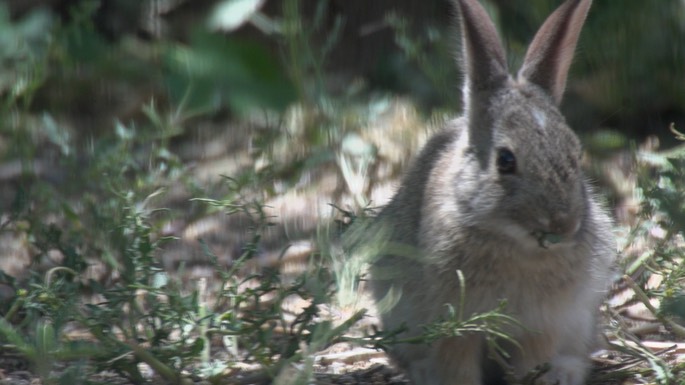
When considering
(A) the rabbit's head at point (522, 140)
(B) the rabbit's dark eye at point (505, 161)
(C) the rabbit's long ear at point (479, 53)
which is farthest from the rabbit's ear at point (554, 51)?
(B) the rabbit's dark eye at point (505, 161)

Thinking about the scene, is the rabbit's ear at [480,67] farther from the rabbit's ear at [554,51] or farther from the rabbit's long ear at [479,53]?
the rabbit's ear at [554,51]

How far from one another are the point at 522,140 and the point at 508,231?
0.28 m

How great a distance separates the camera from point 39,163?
5.80 meters

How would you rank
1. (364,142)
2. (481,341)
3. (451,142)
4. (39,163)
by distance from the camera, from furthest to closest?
1. (39,163)
2. (364,142)
3. (451,142)
4. (481,341)

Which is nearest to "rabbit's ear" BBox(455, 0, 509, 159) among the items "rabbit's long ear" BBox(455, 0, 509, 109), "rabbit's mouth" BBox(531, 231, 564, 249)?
"rabbit's long ear" BBox(455, 0, 509, 109)

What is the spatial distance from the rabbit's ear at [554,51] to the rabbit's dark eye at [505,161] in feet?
1.23

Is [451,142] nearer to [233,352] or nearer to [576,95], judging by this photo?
[233,352]

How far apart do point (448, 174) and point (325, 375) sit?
792mm

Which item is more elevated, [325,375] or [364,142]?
[364,142]

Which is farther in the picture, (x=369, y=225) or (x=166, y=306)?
(x=369, y=225)

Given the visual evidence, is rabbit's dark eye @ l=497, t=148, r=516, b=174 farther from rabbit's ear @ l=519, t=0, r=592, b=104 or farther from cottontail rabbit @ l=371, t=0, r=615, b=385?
rabbit's ear @ l=519, t=0, r=592, b=104

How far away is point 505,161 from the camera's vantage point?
10.8 feet

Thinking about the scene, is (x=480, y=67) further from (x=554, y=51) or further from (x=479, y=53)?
(x=554, y=51)

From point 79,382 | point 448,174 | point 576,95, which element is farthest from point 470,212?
point 576,95
